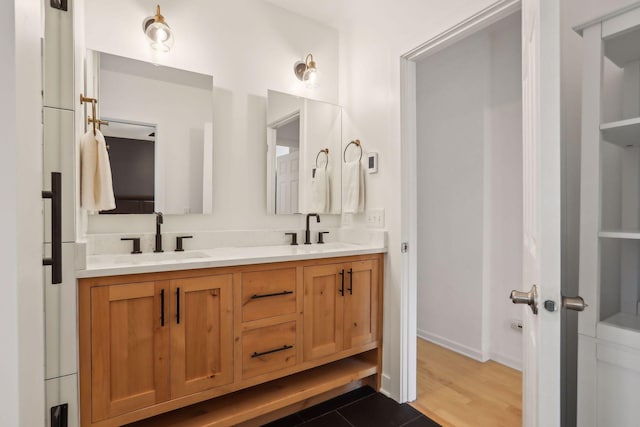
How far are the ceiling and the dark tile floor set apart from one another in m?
2.60

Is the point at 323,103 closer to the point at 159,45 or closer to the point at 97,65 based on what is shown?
the point at 159,45

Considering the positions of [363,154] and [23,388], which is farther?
[363,154]

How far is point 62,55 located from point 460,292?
281 centimetres

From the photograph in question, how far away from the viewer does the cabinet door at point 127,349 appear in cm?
126

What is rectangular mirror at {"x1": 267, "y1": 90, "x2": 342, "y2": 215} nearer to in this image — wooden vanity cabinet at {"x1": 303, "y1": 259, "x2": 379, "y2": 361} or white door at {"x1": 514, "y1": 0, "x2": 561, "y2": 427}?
wooden vanity cabinet at {"x1": 303, "y1": 259, "x2": 379, "y2": 361}

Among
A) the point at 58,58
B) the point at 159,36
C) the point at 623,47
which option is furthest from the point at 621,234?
the point at 159,36

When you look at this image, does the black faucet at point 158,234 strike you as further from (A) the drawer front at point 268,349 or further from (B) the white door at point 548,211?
(B) the white door at point 548,211

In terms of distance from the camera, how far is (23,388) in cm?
49

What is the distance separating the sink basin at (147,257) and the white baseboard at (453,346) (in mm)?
2128

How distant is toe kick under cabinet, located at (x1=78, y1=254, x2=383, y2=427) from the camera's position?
1287mm

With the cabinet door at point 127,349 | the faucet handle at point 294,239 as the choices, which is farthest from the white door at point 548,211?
the faucet handle at point 294,239

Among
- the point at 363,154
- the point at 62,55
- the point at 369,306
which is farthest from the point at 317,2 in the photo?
the point at 369,306

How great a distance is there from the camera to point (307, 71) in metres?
→ 2.33

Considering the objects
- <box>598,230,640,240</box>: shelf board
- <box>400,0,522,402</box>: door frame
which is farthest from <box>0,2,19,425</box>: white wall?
<box>400,0,522,402</box>: door frame
